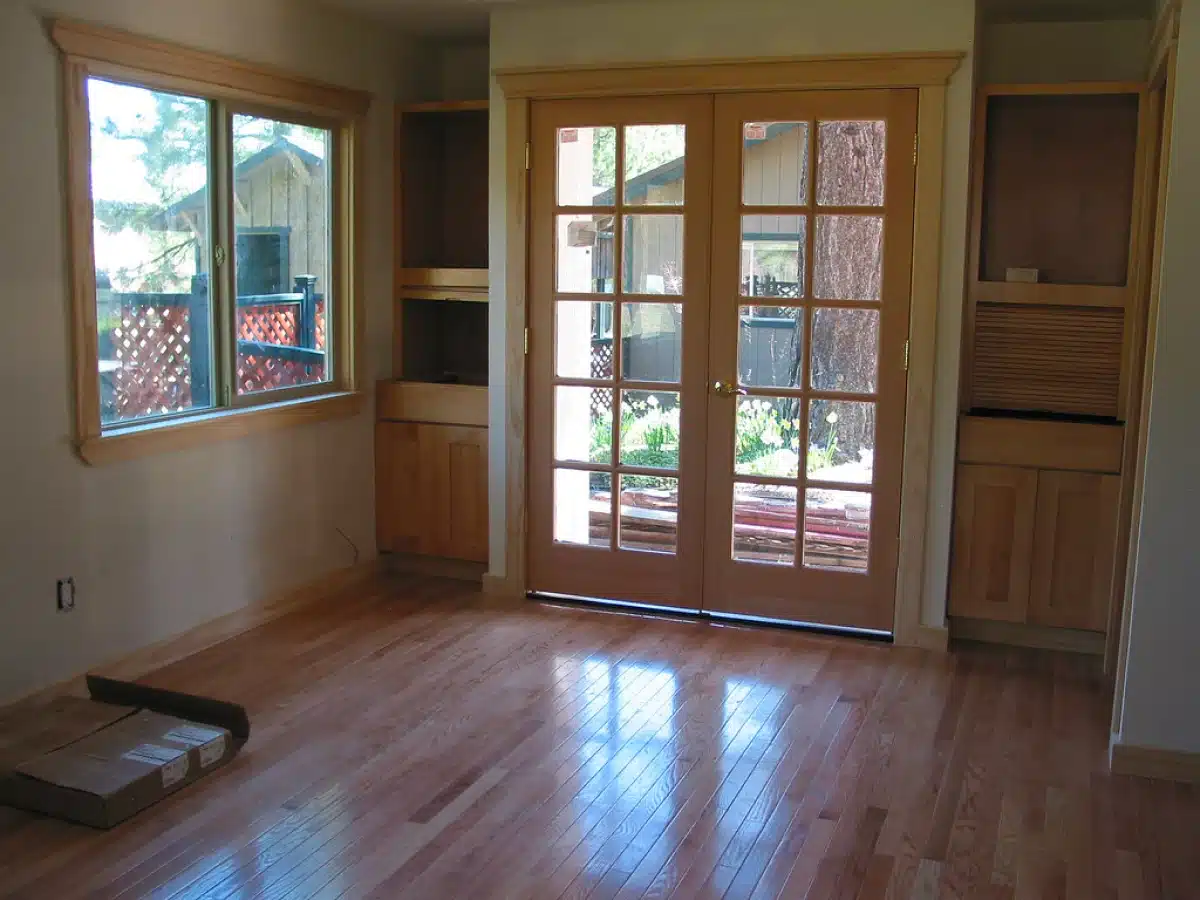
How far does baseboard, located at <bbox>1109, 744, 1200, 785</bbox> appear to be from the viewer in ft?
11.3

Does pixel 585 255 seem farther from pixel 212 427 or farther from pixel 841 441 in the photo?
pixel 212 427

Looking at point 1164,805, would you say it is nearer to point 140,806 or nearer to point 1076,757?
point 1076,757

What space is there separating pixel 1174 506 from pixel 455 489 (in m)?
2.95

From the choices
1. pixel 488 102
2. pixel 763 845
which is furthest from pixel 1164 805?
pixel 488 102

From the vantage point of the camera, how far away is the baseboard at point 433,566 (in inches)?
214

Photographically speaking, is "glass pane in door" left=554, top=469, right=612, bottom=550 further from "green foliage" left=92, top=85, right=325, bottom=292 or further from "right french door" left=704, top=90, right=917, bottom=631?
"green foliage" left=92, top=85, right=325, bottom=292

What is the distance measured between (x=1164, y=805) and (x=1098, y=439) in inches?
60.0

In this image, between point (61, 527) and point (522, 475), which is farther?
point (522, 475)

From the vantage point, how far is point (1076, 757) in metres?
3.60

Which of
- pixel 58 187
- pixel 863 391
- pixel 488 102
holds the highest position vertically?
pixel 488 102

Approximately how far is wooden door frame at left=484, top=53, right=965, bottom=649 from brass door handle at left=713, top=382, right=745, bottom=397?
65 centimetres

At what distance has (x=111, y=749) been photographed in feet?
10.8

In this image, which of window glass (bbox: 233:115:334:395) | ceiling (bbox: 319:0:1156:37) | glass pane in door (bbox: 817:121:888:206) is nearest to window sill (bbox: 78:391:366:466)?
window glass (bbox: 233:115:334:395)

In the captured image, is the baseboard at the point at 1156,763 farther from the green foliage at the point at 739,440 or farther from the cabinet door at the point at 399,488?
the cabinet door at the point at 399,488
